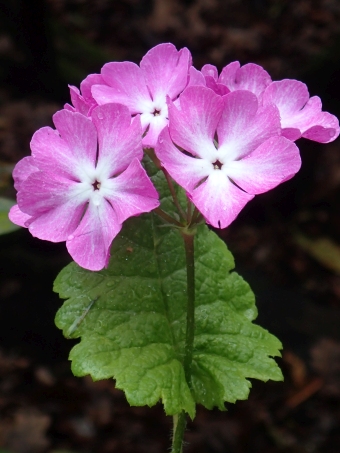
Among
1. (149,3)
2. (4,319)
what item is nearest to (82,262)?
(4,319)

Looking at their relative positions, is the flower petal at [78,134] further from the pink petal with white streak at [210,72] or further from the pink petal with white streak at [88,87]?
the pink petal with white streak at [210,72]

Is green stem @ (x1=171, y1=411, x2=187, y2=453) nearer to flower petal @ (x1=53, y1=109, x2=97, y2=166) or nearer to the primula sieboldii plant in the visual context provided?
the primula sieboldii plant

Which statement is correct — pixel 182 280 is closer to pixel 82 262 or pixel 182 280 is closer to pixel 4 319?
pixel 82 262

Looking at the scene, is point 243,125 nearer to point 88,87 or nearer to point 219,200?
point 219,200

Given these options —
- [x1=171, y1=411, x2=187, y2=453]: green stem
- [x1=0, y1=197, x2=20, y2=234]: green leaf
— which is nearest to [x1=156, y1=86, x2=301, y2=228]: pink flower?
[x1=171, y1=411, x2=187, y2=453]: green stem

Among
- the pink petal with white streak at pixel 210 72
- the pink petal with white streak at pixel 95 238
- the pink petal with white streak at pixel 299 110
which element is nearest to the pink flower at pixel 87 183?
the pink petal with white streak at pixel 95 238
